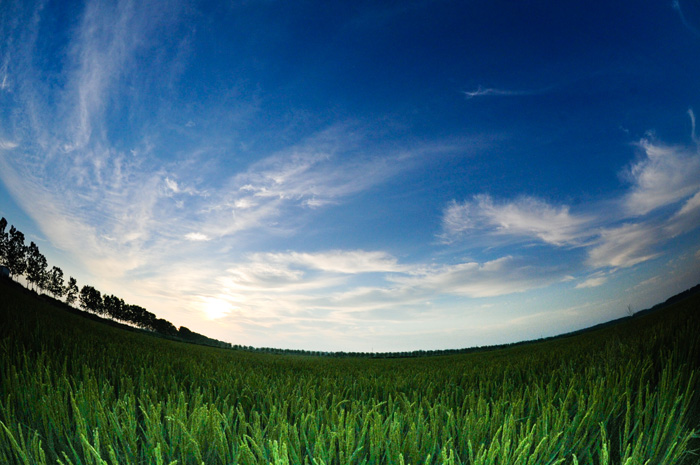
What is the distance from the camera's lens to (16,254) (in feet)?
200

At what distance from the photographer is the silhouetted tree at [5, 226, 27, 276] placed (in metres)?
59.8

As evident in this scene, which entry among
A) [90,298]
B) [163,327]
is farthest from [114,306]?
[163,327]

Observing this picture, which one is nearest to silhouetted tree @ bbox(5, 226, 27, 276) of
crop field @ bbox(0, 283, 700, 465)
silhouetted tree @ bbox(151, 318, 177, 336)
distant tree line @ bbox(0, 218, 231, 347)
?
distant tree line @ bbox(0, 218, 231, 347)

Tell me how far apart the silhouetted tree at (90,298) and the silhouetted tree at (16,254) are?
13757 millimetres

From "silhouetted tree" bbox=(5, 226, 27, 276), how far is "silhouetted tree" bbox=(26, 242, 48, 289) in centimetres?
91

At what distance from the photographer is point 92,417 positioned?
5.53 ft

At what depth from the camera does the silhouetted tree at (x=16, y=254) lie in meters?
59.8

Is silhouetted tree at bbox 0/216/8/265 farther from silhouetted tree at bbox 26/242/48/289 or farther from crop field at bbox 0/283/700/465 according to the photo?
crop field at bbox 0/283/700/465

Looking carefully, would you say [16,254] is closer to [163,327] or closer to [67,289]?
[67,289]

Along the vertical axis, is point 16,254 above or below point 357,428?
above

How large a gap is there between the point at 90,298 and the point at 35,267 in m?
13.6

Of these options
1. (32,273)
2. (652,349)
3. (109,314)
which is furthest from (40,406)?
(109,314)

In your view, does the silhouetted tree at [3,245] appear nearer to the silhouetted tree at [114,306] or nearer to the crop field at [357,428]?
the silhouetted tree at [114,306]

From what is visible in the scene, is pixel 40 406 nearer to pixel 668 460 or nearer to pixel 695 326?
pixel 668 460
